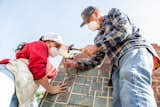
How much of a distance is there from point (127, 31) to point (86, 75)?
119cm

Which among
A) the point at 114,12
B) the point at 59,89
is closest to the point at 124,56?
the point at 114,12

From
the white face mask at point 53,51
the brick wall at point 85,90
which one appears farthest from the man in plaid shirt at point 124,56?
the white face mask at point 53,51

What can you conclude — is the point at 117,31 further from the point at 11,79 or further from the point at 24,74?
the point at 11,79

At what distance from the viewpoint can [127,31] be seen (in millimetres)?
2992

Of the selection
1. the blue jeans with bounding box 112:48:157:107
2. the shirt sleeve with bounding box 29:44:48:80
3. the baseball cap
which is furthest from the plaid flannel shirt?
the shirt sleeve with bounding box 29:44:48:80

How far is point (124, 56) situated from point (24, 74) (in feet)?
3.68

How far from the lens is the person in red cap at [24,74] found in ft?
9.24

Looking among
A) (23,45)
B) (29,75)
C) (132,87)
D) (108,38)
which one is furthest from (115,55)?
(23,45)

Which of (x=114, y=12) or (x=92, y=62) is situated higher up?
(x=114, y=12)

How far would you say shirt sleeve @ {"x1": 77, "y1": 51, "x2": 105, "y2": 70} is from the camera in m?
3.91

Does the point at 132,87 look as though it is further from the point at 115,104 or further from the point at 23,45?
the point at 23,45

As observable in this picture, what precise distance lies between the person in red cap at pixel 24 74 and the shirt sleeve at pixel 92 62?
0.61 meters

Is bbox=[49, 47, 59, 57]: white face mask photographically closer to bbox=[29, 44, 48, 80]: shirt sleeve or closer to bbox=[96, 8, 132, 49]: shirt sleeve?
bbox=[29, 44, 48, 80]: shirt sleeve

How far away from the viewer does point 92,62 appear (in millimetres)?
3994
